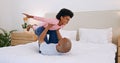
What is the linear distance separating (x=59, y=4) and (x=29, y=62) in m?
2.63

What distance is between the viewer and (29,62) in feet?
7.29

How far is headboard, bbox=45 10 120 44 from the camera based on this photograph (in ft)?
13.1

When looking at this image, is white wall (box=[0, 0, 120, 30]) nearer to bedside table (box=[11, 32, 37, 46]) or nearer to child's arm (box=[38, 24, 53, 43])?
bedside table (box=[11, 32, 37, 46])

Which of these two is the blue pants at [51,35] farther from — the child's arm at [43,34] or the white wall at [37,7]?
the white wall at [37,7]

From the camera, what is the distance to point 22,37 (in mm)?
4789

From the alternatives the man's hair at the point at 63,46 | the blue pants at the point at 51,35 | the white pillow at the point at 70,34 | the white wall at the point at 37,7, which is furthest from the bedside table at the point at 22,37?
the man's hair at the point at 63,46

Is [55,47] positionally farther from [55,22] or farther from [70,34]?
[70,34]

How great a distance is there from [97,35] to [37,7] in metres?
1.75

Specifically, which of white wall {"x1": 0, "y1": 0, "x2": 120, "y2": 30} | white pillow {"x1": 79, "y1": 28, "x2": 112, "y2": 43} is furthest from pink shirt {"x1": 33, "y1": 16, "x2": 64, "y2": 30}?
white wall {"x1": 0, "y1": 0, "x2": 120, "y2": 30}

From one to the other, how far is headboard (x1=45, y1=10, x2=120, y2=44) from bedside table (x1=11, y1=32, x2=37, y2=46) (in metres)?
0.79

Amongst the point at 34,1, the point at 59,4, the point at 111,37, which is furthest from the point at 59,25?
the point at 34,1

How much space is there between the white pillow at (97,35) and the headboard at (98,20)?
183 mm

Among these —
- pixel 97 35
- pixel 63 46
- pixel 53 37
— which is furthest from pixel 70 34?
pixel 63 46

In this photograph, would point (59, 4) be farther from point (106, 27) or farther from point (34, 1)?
point (106, 27)
